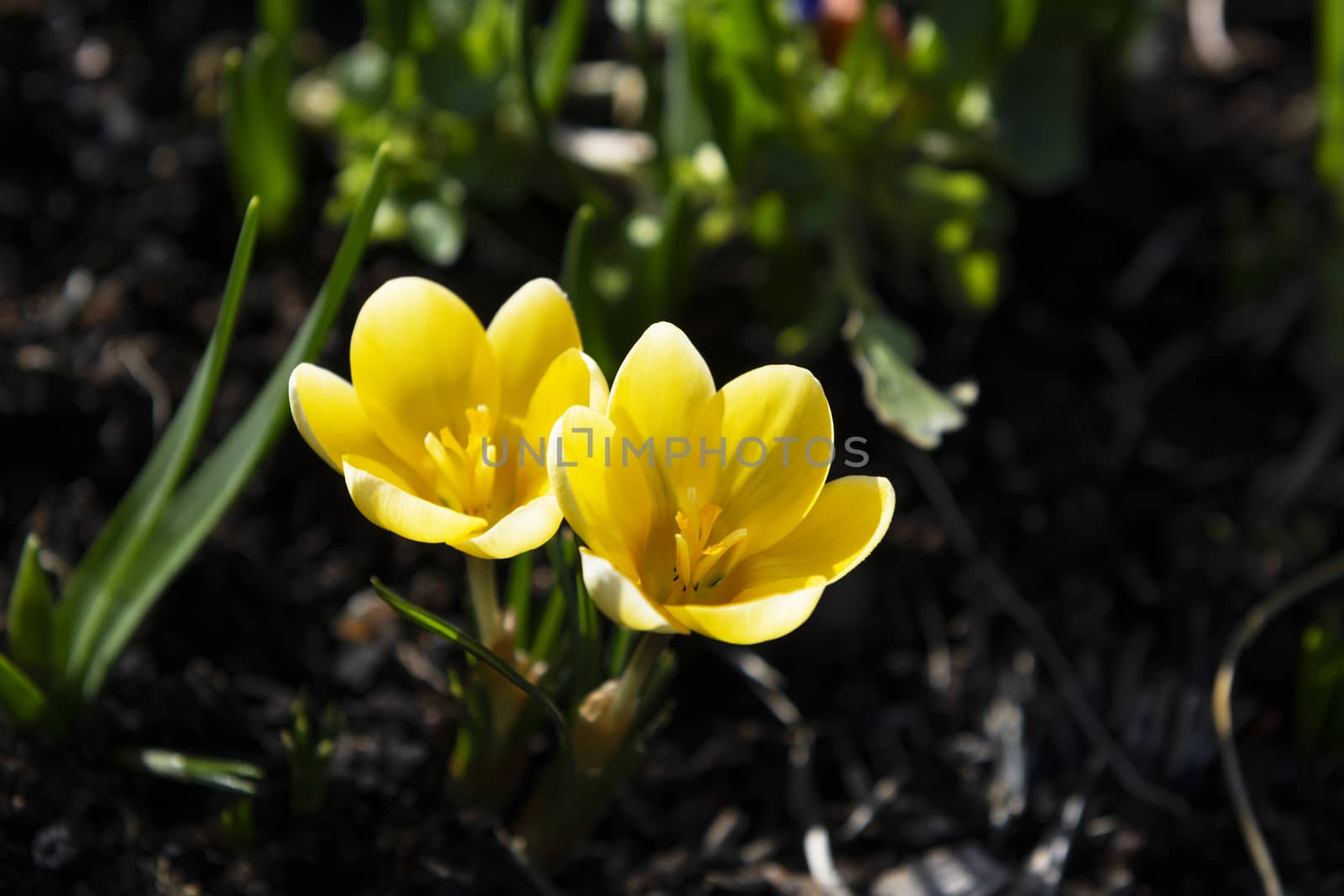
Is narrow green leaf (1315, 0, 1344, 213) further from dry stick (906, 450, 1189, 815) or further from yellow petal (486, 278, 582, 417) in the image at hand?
yellow petal (486, 278, 582, 417)

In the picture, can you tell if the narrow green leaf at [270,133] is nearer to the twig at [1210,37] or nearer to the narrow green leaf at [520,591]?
the narrow green leaf at [520,591]

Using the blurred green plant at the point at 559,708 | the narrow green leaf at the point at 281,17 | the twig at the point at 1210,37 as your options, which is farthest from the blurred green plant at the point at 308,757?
the twig at the point at 1210,37

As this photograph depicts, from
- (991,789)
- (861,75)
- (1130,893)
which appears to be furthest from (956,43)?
(1130,893)

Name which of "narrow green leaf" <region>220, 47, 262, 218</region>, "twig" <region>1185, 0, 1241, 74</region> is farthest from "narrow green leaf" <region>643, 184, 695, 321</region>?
"twig" <region>1185, 0, 1241, 74</region>

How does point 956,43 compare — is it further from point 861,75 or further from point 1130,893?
point 1130,893

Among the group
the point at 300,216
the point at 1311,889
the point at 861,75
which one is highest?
the point at 861,75

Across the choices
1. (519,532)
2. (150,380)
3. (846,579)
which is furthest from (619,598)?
(150,380)
